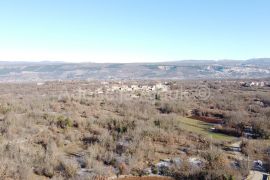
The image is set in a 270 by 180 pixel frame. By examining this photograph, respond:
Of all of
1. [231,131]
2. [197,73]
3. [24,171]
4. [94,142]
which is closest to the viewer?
[24,171]

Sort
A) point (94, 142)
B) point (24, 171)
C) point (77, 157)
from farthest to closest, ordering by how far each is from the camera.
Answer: point (94, 142)
point (77, 157)
point (24, 171)

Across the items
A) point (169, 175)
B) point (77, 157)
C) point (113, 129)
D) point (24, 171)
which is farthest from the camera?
point (113, 129)

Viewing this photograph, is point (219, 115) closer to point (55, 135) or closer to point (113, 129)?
point (113, 129)

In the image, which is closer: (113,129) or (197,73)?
(113,129)

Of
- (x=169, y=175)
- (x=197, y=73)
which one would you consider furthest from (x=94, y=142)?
(x=197, y=73)

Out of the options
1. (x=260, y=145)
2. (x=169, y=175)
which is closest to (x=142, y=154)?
(x=169, y=175)

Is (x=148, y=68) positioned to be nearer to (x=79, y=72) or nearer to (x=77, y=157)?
(x=79, y=72)
